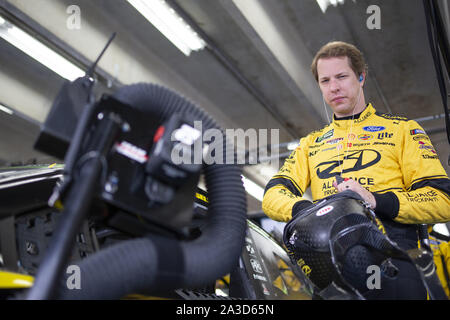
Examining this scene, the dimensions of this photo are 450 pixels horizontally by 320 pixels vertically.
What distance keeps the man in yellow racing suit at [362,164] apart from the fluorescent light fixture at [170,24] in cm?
394

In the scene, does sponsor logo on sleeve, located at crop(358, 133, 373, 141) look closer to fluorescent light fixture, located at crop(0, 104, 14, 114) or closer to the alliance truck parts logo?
the alliance truck parts logo

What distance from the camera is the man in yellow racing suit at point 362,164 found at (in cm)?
178

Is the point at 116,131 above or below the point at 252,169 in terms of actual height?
below

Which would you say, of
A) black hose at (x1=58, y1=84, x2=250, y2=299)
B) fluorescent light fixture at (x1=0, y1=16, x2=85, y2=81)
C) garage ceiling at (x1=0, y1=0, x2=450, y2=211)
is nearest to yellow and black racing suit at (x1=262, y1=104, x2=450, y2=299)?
black hose at (x1=58, y1=84, x2=250, y2=299)

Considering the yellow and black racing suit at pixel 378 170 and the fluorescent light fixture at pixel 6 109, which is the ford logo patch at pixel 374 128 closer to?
the yellow and black racing suit at pixel 378 170

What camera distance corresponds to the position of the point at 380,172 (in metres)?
1.96

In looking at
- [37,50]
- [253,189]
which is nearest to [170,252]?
[37,50]

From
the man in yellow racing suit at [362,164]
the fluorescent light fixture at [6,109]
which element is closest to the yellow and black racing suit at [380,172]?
the man in yellow racing suit at [362,164]

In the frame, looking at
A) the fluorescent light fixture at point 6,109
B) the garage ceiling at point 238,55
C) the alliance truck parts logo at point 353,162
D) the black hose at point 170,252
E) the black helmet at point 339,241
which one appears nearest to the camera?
the black hose at point 170,252

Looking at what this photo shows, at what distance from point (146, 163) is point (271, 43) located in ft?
17.9

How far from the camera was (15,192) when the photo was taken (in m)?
1.40

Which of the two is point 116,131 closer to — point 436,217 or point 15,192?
point 15,192
